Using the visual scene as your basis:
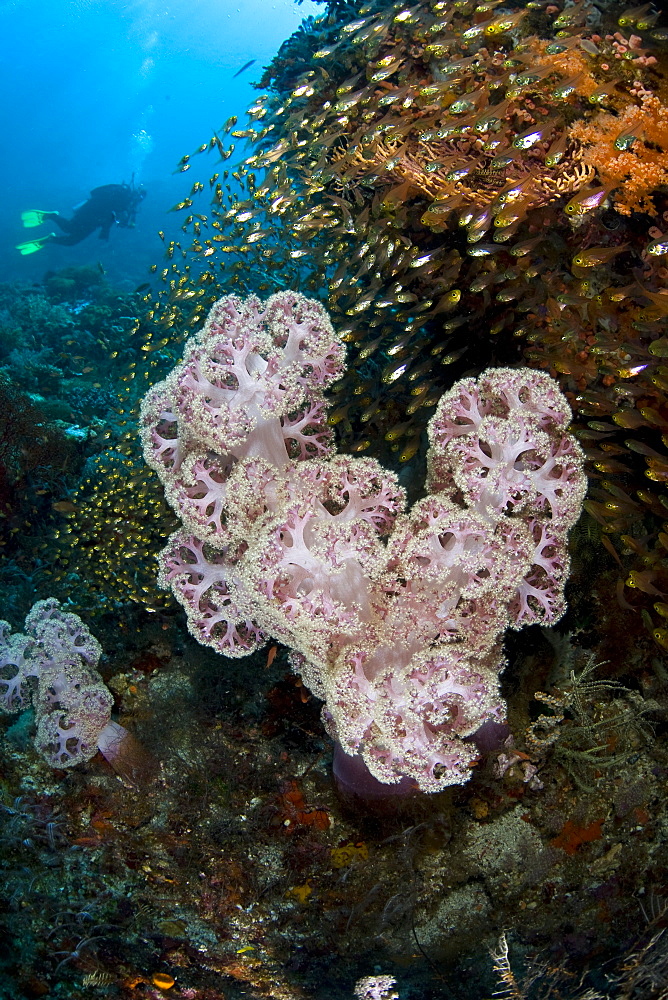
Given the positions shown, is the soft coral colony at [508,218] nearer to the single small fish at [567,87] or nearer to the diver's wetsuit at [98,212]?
the single small fish at [567,87]

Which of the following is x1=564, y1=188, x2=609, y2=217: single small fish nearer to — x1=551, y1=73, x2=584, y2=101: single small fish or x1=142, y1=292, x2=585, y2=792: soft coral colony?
x1=551, y1=73, x2=584, y2=101: single small fish

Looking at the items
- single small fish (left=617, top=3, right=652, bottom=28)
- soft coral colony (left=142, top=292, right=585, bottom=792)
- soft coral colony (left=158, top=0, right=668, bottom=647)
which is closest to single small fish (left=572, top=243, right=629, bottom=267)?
soft coral colony (left=158, top=0, right=668, bottom=647)

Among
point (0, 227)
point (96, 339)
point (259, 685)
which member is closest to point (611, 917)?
point (259, 685)

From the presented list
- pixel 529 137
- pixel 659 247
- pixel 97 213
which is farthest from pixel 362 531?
pixel 97 213

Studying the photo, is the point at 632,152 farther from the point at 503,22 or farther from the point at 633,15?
the point at 503,22

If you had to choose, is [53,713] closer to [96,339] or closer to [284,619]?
[284,619]

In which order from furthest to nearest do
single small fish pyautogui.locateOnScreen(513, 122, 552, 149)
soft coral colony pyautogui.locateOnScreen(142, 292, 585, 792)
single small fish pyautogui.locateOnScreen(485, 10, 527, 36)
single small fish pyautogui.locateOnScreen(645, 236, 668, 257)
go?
single small fish pyautogui.locateOnScreen(485, 10, 527, 36) → single small fish pyautogui.locateOnScreen(513, 122, 552, 149) → single small fish pyautogui.locateOnScreen(645, 236, 668, 257) → soft coral colony pyautogui.locateOnScreen(142, 292, 585, 792)
